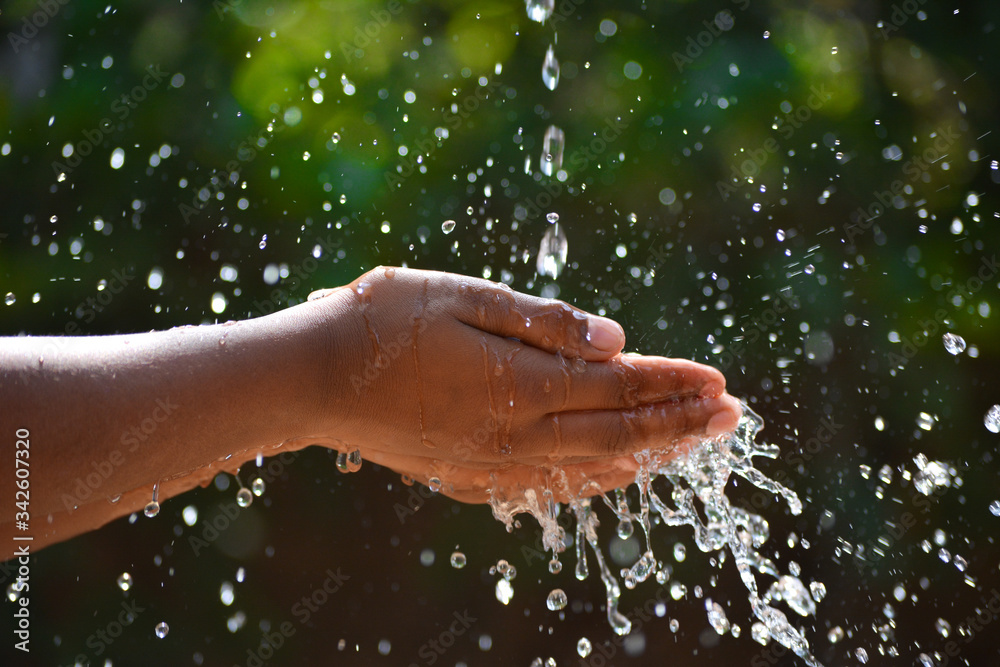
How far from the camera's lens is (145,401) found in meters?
0.96

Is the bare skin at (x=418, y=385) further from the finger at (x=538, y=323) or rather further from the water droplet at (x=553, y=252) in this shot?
the water droplet at (x=553, y=252)

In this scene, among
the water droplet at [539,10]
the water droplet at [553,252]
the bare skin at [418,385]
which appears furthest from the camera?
the water droplet at [539,10]

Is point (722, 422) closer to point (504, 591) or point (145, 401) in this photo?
point (145, 401)

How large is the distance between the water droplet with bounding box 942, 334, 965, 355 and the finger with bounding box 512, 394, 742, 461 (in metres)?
1.37

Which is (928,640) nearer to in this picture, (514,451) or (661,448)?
(661,448)

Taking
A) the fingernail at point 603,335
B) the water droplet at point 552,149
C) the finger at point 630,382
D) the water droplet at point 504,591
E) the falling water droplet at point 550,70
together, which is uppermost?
the falling water droplet at point 550,70

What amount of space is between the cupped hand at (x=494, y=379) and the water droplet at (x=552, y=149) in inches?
42.1

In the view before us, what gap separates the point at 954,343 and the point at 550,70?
4.49 feet

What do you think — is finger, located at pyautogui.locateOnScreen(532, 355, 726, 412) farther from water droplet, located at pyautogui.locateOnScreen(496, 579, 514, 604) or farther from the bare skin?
water droplet, located at pyautogui.locateOnScreen(496, 579, 514, 604)

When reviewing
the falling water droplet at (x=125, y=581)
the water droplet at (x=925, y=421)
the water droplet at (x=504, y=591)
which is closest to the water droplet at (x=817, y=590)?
the water droplet at (x=925, y=421)

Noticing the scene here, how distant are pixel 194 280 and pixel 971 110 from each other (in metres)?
2.39

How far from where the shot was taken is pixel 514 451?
3.83 feet

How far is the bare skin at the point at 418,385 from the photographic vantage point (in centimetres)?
104

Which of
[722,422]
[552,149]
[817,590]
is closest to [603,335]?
[722,422]
